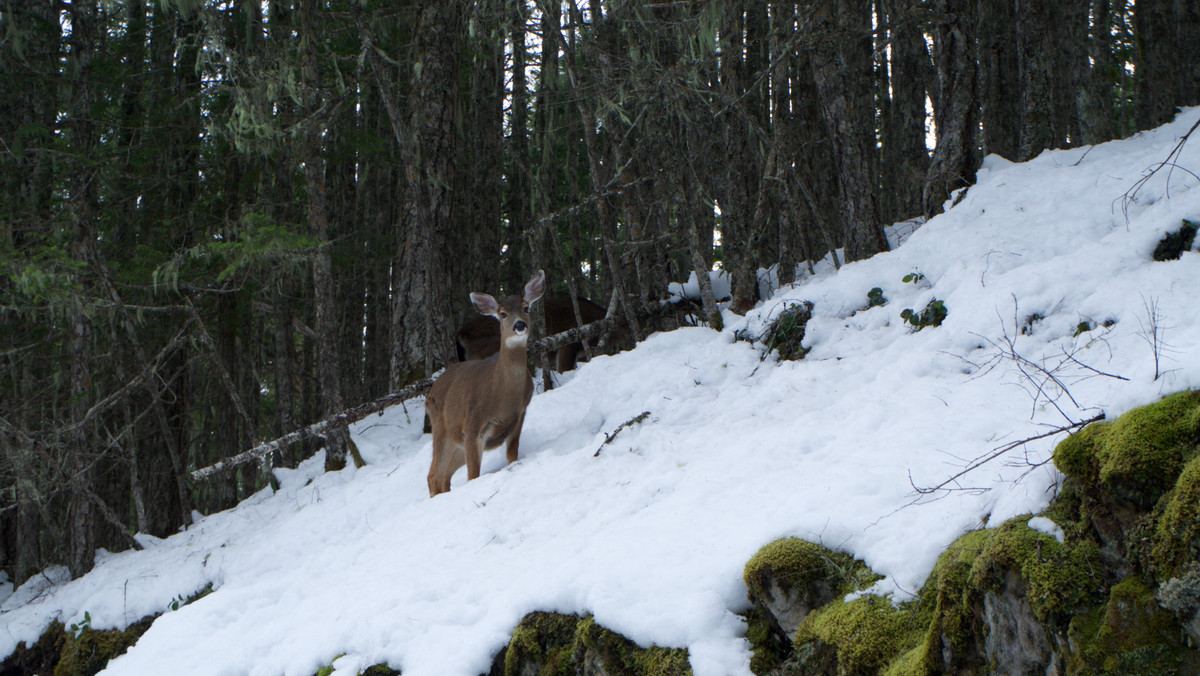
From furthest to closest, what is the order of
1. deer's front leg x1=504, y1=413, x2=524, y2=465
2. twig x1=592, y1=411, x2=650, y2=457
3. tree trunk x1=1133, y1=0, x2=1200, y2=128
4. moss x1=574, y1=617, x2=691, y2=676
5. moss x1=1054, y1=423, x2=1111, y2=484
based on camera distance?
tree trunk x1=1133, y1=0, x2=1200, y2=128, deer's front leg x1=504, y1=413, x2=524, y2=465, twig x1=592, y1=411, x2=650, y2=457, moss x1=574, y1=617, x2=691, y2=676, moss x1=1054, y1=423, x2=1111, y2=484

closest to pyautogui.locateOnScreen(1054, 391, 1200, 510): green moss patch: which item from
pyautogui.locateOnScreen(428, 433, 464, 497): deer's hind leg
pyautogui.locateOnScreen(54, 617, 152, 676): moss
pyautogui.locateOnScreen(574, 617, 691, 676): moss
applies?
pyautogui.locateOnScreen(574, 617, 691, 676): moss

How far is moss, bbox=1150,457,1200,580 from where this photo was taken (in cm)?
279

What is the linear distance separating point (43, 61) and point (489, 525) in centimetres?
892

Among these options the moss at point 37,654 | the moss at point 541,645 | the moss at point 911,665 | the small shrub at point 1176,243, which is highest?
the small shrub at point 1176,243

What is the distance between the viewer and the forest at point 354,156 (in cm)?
891

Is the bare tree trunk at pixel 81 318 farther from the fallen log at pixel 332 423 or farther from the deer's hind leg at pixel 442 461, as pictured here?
the deer's hind leg at pixel 442 461

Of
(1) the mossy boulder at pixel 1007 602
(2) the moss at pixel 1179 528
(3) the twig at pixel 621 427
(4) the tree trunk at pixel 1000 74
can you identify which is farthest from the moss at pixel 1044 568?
(4) the tree trunk at pixel 1000 74

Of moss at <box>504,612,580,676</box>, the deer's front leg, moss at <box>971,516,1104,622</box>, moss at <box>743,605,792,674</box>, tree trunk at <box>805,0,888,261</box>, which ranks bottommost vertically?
moss at <box>504,612,580,676</box>

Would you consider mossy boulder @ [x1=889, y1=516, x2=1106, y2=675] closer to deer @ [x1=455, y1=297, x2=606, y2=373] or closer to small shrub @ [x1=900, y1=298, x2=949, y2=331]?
small shrub @ [x1=900, y1=298, x2=949, y2=331]

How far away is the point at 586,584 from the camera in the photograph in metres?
4.66

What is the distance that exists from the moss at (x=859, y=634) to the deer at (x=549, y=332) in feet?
25.9

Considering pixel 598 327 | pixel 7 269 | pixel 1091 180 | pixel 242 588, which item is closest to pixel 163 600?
pixel 242 588

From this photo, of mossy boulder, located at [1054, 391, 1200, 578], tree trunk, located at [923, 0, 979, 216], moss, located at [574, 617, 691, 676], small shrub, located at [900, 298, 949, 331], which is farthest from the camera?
tree trunk, located at [923, 0, 979, 216]

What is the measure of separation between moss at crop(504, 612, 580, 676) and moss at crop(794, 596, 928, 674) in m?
1.28
